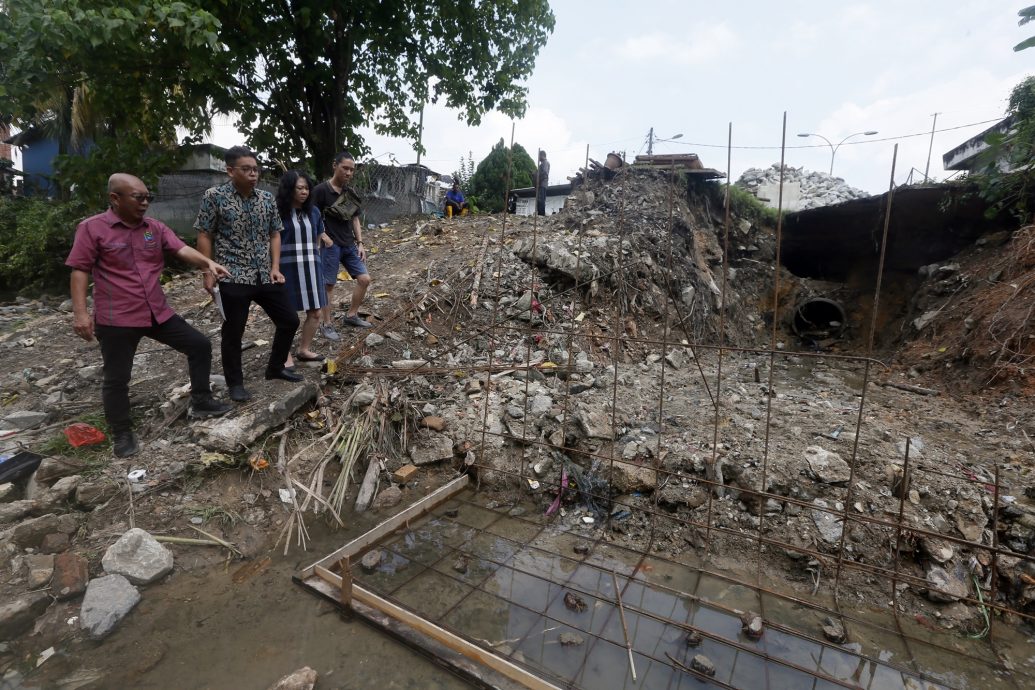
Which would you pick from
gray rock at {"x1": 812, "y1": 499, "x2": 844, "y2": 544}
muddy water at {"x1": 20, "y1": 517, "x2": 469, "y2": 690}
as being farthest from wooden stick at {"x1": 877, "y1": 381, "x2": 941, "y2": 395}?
muddy water at {"x1": 20, "y1": 517, "x2": 469, "y2": 690}

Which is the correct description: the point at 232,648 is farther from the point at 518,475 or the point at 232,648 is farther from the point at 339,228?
the point at 339,228

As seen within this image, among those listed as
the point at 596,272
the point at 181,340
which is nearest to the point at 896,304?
the point at 596,272

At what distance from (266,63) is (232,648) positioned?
21.1 ft

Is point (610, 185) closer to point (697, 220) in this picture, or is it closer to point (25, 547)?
point (697, 220)

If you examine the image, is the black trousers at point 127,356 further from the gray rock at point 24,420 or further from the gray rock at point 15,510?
the gray rock at point 24,420

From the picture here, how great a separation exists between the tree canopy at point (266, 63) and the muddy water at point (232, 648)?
12.6ft

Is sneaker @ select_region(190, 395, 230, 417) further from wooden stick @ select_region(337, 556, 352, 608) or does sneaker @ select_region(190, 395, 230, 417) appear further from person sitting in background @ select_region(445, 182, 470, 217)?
person sitting in background @ select_region(445, 182, 470, 217)

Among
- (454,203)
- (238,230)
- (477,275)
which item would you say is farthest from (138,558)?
(454,203)

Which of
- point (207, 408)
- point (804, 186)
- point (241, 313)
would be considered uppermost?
point (804, 186)

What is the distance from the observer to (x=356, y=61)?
667cm

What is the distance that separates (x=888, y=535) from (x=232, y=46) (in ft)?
23.2

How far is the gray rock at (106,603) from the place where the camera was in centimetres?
185

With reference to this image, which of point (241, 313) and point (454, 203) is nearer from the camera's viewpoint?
point (241, 313)

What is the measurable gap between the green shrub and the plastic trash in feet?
25.7
